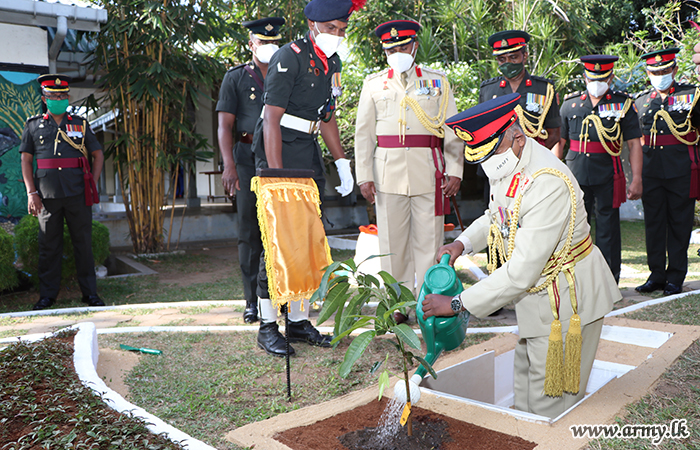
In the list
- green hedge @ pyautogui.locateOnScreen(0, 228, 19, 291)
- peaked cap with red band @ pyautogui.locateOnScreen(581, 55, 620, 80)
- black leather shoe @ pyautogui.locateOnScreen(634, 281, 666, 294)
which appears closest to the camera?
peaked cap with red band @ pyautogui.locateOnScreen(581, 55, 620, 80)

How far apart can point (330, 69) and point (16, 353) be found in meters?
2.39

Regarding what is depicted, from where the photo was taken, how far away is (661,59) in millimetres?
5062

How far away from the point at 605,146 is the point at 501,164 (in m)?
3.02

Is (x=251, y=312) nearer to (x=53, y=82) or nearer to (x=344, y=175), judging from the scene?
(x=344, y=175)

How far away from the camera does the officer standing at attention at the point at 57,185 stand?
17.1 ft

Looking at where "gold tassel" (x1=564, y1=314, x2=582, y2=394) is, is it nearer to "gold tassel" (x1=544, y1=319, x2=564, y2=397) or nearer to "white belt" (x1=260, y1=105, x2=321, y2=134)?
"gold tassel" (x1=544, y1=319, x2=564, y2=397)

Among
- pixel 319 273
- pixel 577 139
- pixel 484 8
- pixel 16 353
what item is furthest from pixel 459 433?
pixel 484 8

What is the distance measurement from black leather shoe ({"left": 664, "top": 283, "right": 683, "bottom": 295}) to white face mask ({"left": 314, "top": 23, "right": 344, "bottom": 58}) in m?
3.67

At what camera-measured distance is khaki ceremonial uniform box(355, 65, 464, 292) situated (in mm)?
4141

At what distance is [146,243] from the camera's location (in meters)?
8.40

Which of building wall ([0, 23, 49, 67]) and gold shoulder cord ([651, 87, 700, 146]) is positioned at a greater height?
building wall ([0, 23, 49, 67])

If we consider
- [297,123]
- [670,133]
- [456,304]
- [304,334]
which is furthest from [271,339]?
[670,133]

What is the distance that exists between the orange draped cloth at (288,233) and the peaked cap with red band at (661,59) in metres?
3.77

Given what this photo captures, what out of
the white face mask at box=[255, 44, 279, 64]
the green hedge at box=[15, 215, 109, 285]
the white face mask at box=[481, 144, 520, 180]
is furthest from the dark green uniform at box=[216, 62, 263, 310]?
the green hedge at box=[15, 215, 109, 285]
